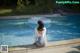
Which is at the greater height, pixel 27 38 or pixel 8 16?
pixel 8 16

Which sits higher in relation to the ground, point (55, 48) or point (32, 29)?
point (32, 29)

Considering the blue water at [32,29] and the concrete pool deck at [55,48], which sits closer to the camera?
the concrete pool deck at [55,48]

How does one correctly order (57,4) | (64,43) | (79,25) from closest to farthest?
(64,43) → (79,25) → (57,4)

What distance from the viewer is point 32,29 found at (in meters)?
10.1

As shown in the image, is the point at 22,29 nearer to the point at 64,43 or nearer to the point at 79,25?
the point at 79,25

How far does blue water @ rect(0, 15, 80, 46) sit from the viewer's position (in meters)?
8.84

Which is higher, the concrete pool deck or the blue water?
the blue water

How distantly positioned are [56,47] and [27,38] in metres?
2.42

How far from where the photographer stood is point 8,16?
38.0 feet

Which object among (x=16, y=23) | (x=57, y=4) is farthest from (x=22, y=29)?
(x=57, y=4)

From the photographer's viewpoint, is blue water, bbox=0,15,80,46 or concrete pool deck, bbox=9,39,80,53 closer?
concrete pool deck, bbox=9,39,80,53

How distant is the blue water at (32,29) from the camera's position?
8844 millimetres

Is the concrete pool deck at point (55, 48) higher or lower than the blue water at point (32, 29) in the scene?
lower

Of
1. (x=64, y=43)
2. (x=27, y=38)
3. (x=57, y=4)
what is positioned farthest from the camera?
(x=57, y=4)
